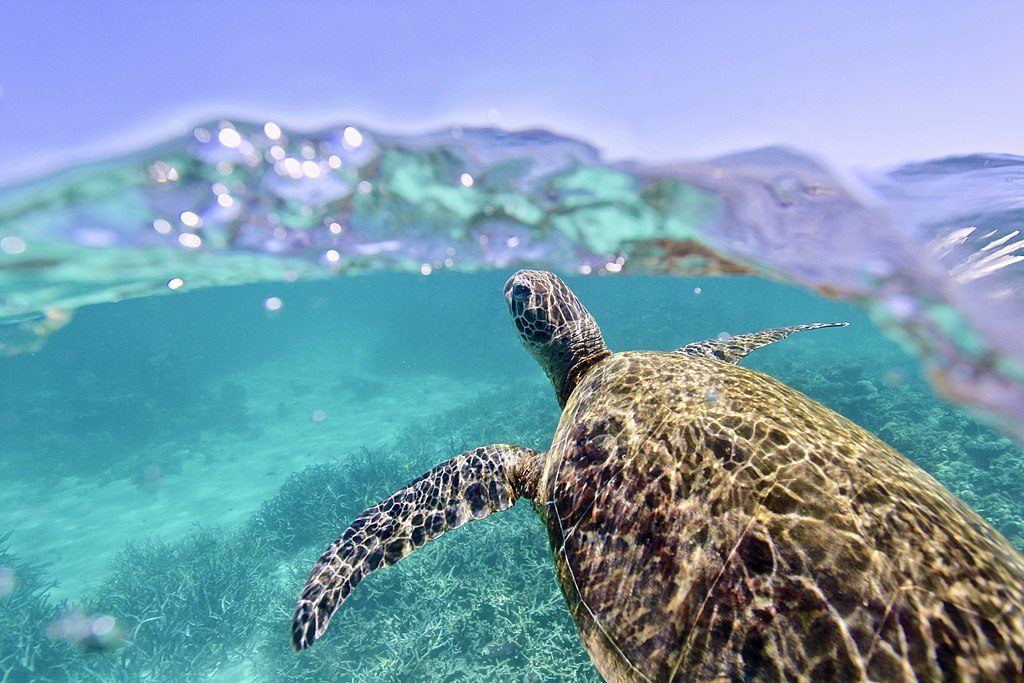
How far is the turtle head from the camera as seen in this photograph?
5285 mm

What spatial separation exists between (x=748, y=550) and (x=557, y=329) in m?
3.27

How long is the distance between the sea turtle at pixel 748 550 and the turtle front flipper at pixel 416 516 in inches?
0.9

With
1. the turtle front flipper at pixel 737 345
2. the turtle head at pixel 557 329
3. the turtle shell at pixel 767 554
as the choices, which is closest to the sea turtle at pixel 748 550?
the turtle shell at pixel 767 554

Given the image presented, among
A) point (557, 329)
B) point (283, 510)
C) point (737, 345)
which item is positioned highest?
point (557, 329)

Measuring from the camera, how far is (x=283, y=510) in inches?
492

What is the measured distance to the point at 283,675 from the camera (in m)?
7.82

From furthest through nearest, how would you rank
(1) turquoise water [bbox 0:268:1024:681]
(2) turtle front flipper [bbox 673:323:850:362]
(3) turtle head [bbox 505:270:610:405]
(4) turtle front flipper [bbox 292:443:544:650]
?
(1) turquoise water [bbox 0:268:1024:681] → (2) turtle front flipper [bbox 673:323:850:362] → (3) turtle head [bbox 505:270:610:405] → (4) turtle front flipper [bbox 292:443:544:650]

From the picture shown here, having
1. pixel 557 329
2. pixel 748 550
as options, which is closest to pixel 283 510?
pixel 557 329

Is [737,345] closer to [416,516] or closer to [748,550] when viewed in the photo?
[748,550]

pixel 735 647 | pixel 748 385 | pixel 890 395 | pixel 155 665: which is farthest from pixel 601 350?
pixel 890 395

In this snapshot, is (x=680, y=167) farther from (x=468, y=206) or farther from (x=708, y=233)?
(x=468, y=206)

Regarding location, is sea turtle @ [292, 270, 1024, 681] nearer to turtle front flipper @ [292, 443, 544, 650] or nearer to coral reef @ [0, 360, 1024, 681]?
turtle front flipper @ [292, 443, 544, 650]

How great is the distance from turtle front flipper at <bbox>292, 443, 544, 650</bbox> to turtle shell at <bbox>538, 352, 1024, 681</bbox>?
0.91 m

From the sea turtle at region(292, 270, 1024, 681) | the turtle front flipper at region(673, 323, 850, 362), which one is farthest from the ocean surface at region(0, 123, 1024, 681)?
the sea turtle at region(292, 270, 1024, 681)
